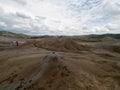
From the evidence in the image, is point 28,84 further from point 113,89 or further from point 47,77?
point 113,89

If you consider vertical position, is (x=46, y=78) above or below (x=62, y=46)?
below

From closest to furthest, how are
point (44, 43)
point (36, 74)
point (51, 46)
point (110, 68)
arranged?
point (36, 74) < point (110, 68) < point (51, 46) < point (44, 43)

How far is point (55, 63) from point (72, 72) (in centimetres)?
153

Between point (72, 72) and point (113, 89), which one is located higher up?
point (72, 72)

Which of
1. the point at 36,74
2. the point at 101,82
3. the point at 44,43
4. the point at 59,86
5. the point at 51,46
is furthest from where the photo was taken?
the point at 44,43

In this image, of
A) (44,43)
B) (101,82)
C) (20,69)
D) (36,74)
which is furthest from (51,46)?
(101,82)

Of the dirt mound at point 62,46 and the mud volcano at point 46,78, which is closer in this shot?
the mud volcano at point 46,78

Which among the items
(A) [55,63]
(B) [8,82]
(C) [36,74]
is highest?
(A) [55,63]

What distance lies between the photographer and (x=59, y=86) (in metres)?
7.89

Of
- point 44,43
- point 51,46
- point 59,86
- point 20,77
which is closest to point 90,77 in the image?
point 59,86

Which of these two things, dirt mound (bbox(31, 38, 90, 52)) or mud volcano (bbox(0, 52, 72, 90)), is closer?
mud volcano (bbox(0, 52, 72, 90))

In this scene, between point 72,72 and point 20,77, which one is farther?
point 20,77

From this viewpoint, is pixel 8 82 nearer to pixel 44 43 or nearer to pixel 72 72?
pixel 72 72

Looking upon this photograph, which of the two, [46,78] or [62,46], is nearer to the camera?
[46,78]
